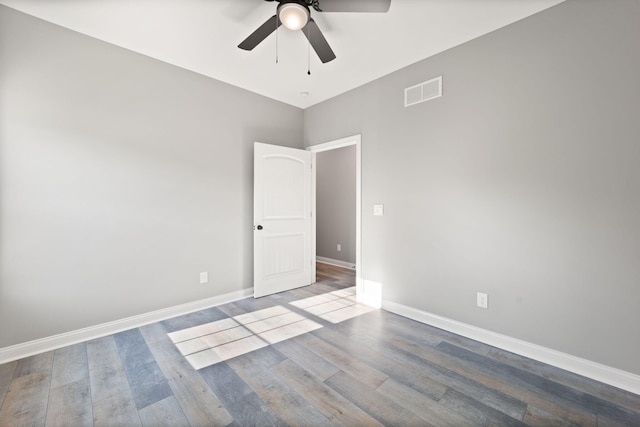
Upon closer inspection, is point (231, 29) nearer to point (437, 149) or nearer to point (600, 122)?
point (437, 149)

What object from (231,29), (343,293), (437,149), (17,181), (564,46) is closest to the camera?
(564,46)

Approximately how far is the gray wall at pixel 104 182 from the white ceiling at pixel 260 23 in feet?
0.74

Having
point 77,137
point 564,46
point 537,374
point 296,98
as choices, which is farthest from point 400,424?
point 296,98

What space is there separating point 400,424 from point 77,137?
3392 millimetres

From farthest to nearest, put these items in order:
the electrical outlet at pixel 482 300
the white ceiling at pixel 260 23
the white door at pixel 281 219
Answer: the white door at pixel 281 219
the electrical outlet at pixel 482 300
the white ceiling at pixel 260 23

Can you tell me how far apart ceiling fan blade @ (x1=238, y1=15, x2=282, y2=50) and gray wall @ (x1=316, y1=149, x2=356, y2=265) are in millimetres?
3420

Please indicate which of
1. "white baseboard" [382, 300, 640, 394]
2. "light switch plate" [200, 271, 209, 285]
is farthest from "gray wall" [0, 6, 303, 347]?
"white baseboard" [382, 300, 640, 394]

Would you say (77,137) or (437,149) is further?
(437,149)

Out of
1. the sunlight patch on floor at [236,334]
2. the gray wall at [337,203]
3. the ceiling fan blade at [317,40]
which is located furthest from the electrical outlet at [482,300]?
the gray wall at [337,203]

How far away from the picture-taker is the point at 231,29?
94.3 inches

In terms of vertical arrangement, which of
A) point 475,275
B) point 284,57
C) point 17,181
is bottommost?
point 475,275

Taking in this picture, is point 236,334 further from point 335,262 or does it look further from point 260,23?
point 335,262

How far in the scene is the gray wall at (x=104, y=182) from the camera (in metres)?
2.20

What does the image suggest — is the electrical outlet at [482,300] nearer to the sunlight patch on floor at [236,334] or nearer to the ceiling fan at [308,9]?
the sunlight patch on floor at [236,334]
